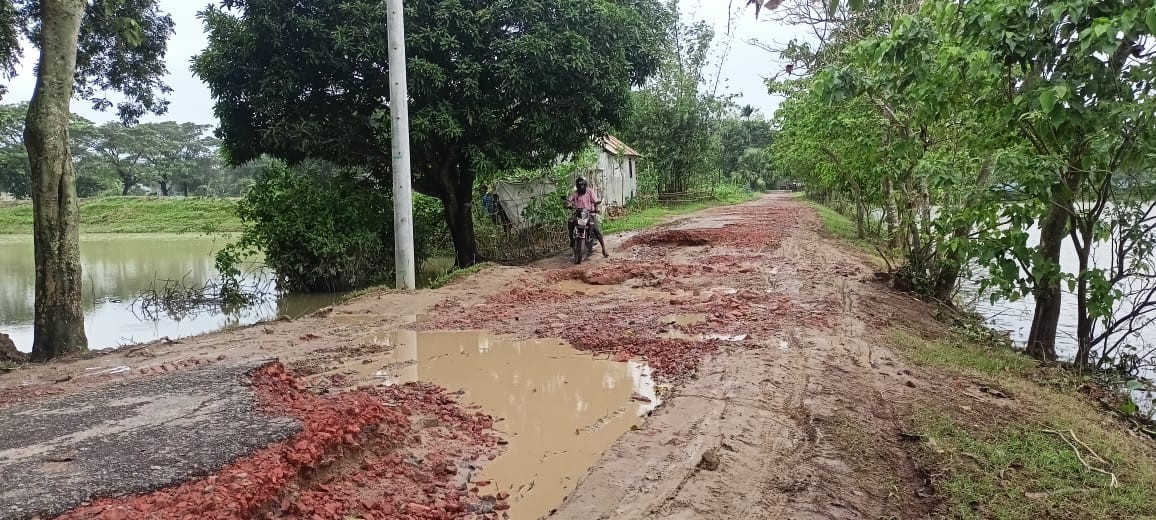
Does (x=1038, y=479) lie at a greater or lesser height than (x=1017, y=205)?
lesser

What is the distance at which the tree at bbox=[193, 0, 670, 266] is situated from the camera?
1098 centimetres

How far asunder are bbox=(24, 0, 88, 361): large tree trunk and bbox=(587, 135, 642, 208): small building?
1841 centimetres

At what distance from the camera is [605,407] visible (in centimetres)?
477

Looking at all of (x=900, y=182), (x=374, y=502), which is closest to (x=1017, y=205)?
(x=900, y=182)

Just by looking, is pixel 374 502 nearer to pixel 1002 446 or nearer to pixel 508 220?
pixel 1002 446

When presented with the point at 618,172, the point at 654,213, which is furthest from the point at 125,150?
the point at 654,213

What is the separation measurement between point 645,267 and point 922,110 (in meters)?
5.86

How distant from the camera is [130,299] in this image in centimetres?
1231

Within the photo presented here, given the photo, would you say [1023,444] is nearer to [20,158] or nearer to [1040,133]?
[1040,133]

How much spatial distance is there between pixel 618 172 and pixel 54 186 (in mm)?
24395

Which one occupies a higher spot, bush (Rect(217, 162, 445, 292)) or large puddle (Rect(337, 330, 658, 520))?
bush (Rect(217, 162, 445, 292))

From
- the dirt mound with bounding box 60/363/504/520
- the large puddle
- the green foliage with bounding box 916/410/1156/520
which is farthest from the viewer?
the large puddle

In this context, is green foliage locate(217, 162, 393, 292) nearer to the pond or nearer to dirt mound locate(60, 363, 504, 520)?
the pond

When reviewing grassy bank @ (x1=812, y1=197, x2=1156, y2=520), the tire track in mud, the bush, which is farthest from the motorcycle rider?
grassy bank @ (x1=812, y1=197, x2=1156, y2=520)
